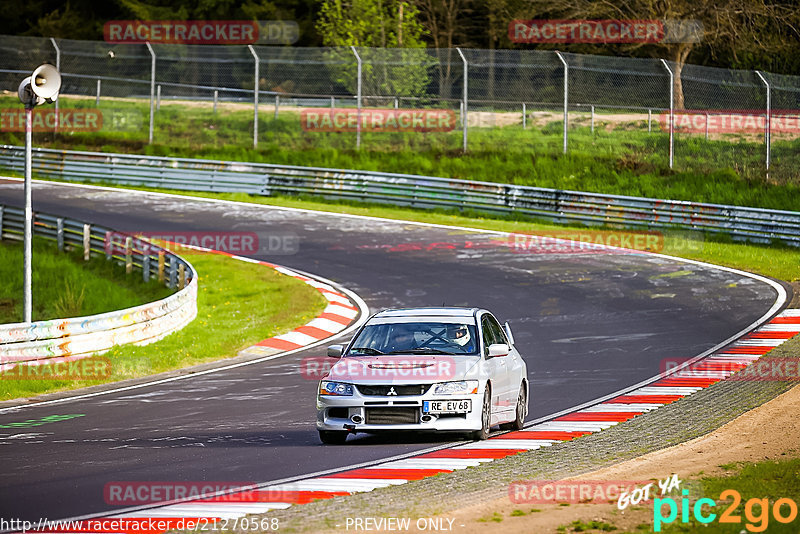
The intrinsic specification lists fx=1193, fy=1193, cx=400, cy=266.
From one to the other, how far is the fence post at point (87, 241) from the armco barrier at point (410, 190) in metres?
8.90

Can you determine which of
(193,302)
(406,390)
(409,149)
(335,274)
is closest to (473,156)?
(409,149)

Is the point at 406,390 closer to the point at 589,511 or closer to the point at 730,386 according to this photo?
the point at 589,511

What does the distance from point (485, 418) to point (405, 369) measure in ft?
3.04

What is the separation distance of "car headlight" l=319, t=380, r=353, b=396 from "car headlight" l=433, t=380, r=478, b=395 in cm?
82

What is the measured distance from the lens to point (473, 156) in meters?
37.2

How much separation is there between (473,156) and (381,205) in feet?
13.9

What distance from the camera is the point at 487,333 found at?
12.7 meters

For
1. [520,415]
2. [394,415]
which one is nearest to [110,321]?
[520,415]

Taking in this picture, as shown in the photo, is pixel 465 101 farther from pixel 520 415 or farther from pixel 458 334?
pixel 458 334

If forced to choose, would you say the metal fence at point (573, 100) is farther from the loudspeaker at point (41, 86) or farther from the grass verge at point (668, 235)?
the loudspeaker at point (41, 86)

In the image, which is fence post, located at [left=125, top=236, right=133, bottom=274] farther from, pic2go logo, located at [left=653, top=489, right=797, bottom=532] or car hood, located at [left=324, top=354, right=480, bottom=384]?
pic2go logo, located at [left=653, top=489, right=797, bottom=532]

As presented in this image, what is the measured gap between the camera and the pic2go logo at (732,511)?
7.43 metres

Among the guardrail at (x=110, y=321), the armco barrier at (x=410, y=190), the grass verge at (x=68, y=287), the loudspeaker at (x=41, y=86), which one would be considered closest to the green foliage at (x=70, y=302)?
the grass verge at (x=68, y=287)

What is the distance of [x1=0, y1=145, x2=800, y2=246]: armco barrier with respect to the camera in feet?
93.7
